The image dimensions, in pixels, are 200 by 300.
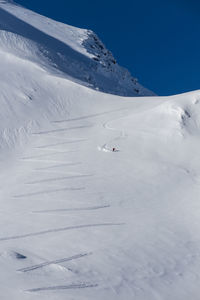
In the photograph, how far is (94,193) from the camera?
9578mm

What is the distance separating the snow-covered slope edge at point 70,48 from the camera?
1297 inches

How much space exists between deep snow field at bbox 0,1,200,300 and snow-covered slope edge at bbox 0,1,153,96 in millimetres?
13869

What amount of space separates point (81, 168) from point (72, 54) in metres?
28.9

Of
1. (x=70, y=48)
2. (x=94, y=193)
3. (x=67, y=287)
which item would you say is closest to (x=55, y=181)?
(x=94, y=193)

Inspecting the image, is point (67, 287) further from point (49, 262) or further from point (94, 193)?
point (94, 193)

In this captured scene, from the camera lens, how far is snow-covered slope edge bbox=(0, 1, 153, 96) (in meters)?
32.9

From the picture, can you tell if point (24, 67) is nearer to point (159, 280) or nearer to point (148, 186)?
point (148, 186)

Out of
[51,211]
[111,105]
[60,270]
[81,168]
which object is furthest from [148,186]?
[111,105]

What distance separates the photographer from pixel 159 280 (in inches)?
244

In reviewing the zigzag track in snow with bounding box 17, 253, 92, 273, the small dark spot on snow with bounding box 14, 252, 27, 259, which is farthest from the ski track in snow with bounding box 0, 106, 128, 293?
the small dark spot on snow with bounding box 14, 252, 27, 259

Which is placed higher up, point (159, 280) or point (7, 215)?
point (159, 280)

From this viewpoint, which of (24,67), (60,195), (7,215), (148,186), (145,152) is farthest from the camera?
(24,67)

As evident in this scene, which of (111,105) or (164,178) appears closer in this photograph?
(164,178)

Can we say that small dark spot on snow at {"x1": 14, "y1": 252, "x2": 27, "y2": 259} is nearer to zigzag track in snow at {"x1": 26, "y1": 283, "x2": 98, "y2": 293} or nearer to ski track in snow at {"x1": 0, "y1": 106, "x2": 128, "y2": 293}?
ski track in snow at {"x1": 0, "y1": 106, "x2": 128, "y2": 293}
